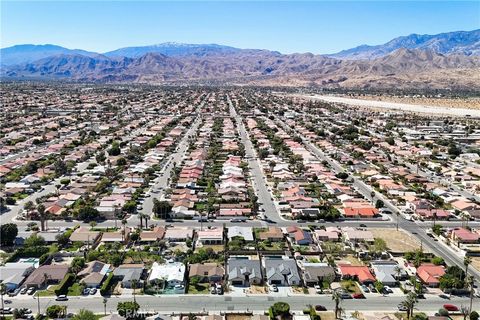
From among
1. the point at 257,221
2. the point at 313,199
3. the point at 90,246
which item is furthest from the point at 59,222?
the point at 313,199

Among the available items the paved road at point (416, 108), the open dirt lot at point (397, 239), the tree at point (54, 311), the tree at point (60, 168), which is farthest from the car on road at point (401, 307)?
the paved road at point (416, 108)

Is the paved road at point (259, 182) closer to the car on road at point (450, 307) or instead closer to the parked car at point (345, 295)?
the parked car at point (345, 295)

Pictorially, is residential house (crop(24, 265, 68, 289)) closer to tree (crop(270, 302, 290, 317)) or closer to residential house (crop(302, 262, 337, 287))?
tree (crop(270, 302, 290, 317))

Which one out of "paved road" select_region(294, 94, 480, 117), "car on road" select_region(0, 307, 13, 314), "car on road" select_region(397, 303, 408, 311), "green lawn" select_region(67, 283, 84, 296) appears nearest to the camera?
"car on road" select_region(0, 307, 13, 314)

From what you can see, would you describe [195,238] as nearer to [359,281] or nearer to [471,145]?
[359,281]

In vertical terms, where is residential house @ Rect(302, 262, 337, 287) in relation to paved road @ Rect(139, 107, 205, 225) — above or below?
below

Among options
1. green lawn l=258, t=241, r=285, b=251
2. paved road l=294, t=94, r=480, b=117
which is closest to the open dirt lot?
green lawn l=258, t=241, r=285, b=251

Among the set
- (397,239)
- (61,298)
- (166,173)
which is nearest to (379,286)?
(397,239)
